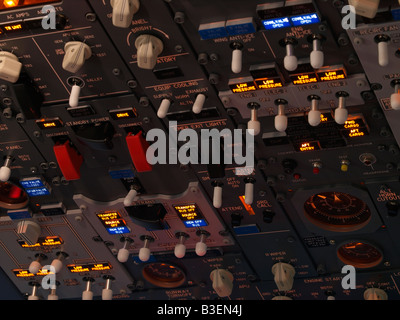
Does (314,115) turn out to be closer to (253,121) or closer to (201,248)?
(253,121)

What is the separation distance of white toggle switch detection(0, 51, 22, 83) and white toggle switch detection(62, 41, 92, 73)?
0.58 metres

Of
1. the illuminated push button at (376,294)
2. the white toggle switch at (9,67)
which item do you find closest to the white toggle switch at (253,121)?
the white toggle switch at (9,67)

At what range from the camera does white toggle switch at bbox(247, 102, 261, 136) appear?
32.0ft

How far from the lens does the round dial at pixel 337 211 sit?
11.1 metres

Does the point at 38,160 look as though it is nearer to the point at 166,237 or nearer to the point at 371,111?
the point at 166,237

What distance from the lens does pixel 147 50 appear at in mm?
9508

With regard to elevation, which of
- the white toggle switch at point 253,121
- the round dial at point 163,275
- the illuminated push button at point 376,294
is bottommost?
the illuminated push button at point 376,294

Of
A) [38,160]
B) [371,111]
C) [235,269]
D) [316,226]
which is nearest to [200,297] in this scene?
[235,269]

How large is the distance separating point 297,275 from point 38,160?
336 centimetres

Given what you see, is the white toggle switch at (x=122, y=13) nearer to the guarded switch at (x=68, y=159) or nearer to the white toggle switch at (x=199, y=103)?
the white toggle switch at (x=199, y=103)

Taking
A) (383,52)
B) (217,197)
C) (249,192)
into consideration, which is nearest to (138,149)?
(217,197)

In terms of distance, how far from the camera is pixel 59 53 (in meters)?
10.1

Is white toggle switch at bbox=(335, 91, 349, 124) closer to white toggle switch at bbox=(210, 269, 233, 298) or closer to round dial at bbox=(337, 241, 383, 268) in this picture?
round dial at bbox=(337, 241, 383, 268)

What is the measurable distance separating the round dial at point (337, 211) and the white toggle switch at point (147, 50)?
265cm
